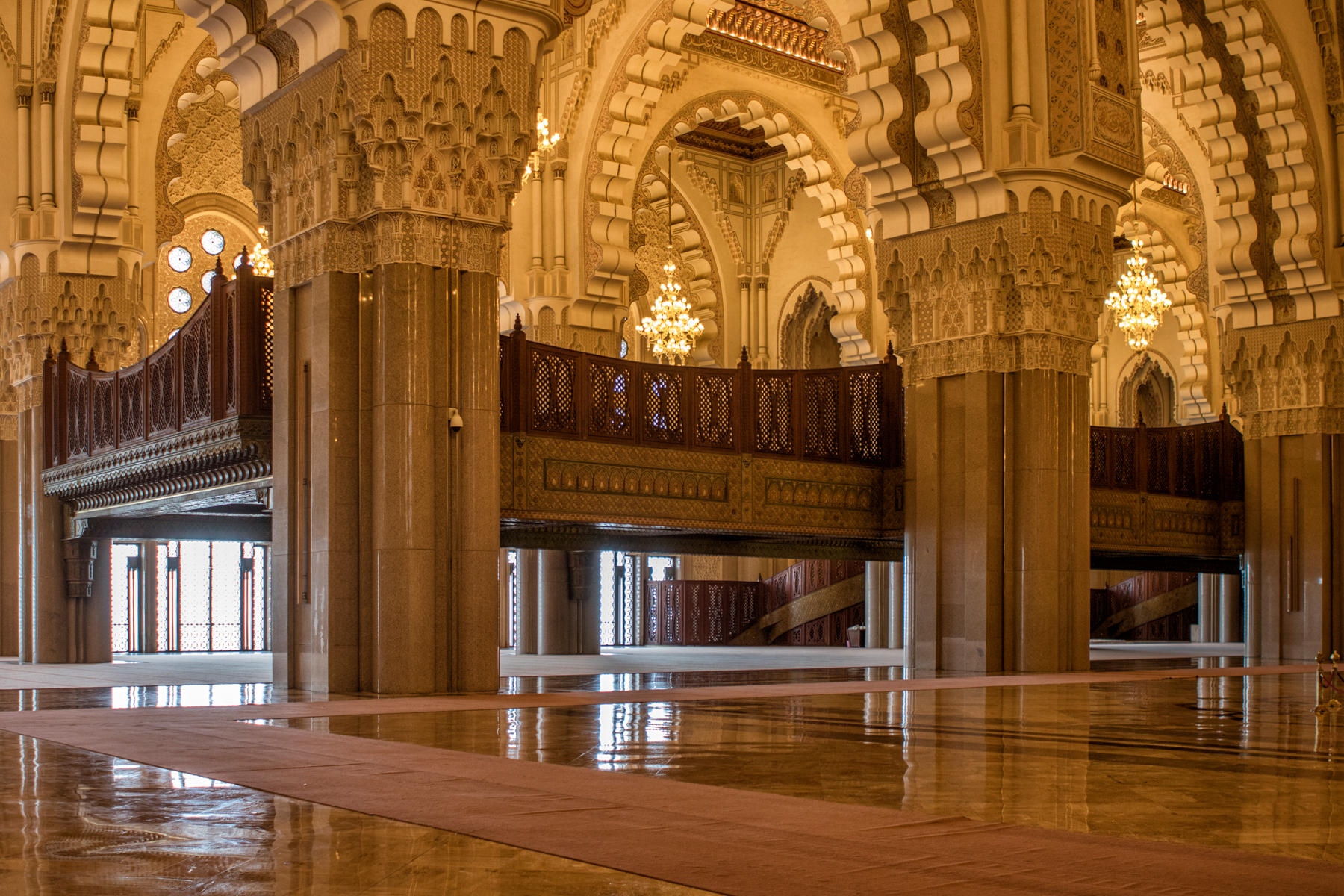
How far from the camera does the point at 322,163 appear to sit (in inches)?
352

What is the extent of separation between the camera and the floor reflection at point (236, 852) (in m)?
2.73

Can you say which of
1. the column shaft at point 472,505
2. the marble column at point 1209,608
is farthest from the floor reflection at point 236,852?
the marble column at point 1209,608

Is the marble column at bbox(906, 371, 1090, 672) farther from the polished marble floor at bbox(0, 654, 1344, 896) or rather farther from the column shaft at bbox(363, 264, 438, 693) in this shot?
the column shaft at bbox(363, 264, 438, 693)

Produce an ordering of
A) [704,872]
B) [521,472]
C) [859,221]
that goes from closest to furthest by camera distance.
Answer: [704,872] < [521,472] < [859,221]

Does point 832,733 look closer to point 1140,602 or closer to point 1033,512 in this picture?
point 1033,512

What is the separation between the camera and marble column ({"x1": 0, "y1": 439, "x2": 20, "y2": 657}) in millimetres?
14602

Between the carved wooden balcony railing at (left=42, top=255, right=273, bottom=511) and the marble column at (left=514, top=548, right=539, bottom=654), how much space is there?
482 centimetres

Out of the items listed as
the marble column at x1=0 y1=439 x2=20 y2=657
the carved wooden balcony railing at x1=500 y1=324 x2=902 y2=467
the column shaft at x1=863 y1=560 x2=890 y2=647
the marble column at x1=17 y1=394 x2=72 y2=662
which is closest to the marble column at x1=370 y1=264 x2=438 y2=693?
the carved wooden balcony railing at x1=500 y1=324 x2=902 y2=467

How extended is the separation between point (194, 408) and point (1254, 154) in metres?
11.4

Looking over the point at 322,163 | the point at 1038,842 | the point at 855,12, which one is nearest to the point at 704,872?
the point at 1038,842

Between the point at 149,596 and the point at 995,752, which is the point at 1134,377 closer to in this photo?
the point at 149,596

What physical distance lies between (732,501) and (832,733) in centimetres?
589

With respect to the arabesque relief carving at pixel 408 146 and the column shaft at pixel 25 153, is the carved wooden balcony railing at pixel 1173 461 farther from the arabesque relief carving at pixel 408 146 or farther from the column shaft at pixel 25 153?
the column shaft at pixel 25 153

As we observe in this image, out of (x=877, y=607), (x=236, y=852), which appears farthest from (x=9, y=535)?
(x=236, y=852)
